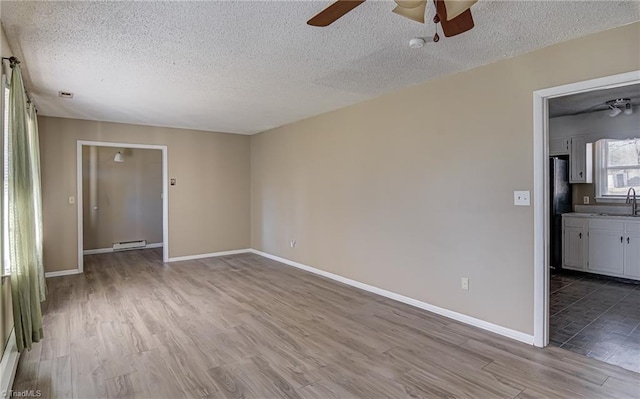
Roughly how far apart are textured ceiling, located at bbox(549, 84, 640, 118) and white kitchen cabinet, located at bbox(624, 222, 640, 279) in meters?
1.63

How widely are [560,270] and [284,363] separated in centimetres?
483

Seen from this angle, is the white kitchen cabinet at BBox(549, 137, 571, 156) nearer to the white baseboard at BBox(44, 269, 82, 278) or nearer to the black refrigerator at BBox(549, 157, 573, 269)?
the black refrigerator at BBox(549, 157, 573, 269)

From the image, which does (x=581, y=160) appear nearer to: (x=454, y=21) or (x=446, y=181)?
(x=446, y=181)

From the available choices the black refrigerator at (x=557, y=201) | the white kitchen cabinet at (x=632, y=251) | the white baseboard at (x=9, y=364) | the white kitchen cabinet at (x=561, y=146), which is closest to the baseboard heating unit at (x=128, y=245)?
the white baseboard at (x=9, y=364)

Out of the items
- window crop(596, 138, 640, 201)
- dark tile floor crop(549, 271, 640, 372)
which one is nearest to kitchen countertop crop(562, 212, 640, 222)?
window crop(596, 138, 640, 201)

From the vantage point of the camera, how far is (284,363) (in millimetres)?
2598

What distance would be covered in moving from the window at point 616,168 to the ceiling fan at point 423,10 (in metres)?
4.79

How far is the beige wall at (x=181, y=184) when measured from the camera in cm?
517

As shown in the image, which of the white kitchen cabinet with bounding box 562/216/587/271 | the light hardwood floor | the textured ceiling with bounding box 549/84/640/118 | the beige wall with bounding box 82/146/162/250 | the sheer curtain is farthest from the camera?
the beige wall with bounding box 82/146/162/250

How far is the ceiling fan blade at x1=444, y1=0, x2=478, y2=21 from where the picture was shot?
1.69 meters

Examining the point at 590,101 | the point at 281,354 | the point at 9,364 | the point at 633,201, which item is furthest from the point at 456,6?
the point at 633,201

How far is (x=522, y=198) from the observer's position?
2.90m

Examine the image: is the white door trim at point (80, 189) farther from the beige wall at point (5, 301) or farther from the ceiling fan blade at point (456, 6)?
the ceiling fan blade at point (456, 6)

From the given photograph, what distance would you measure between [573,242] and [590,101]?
6.85 feet
